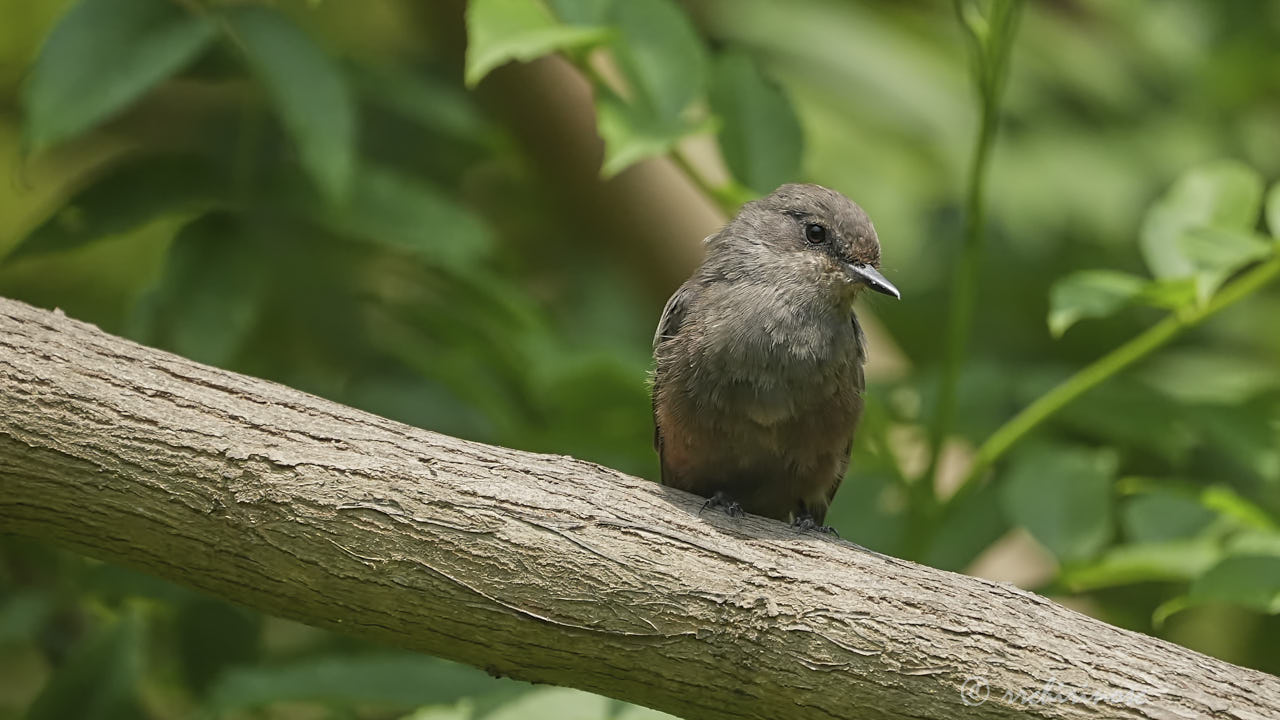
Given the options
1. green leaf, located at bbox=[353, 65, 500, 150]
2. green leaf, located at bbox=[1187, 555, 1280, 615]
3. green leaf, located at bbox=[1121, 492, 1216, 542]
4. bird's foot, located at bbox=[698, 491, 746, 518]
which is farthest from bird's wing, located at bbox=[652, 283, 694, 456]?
green leaf, located at bbox=[1187, 555, 1280, 615]

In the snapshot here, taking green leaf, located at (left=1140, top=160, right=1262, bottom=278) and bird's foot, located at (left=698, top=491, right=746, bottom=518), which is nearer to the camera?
bird's foot, located at (left=698, top=491, right=746, bottom=518)

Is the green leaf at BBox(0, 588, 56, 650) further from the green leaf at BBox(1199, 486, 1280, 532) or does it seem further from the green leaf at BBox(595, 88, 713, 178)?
the green leaf at BBox(1199, 486, 1280, 532)

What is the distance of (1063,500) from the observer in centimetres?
430

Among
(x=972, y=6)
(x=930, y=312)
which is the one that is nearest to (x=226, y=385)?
(x=972, y=6)

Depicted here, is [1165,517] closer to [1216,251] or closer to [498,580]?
[1216,251]

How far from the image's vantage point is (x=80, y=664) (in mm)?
4473

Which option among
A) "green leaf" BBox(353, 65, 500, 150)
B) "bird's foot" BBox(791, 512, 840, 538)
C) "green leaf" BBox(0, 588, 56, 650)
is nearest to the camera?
"bird's foot" BBox(791, 512, 840, 538)

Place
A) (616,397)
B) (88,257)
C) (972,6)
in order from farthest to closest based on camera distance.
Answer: (88,257), (616,397), (972,6)

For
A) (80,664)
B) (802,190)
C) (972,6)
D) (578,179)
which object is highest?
(578,179)

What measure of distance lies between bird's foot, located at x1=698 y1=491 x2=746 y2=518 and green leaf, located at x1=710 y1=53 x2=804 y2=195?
3.48 feet

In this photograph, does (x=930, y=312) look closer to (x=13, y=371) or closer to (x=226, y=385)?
(x=226, y=385)

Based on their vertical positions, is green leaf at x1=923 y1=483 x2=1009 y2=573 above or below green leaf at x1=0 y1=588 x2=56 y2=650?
above

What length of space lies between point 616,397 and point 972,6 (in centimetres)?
196

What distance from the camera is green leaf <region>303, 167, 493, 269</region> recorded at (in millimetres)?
4852
